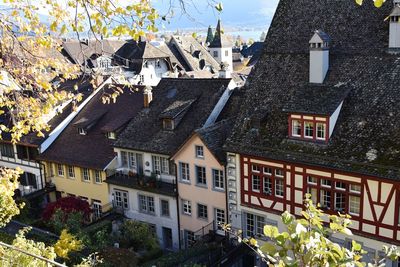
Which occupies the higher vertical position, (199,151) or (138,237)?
(199,151)

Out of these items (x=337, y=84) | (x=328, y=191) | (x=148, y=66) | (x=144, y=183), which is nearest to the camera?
(x=328, y=191)

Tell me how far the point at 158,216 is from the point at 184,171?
3.69 meters

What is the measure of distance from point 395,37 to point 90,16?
17.2 metres

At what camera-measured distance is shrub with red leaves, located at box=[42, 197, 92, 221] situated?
30.3 metres

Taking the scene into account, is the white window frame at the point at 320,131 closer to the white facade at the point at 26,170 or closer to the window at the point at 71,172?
the window at the point at 71,172

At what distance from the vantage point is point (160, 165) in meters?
29.4

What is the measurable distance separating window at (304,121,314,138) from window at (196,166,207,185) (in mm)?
6705

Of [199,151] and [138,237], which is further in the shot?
[138,237]

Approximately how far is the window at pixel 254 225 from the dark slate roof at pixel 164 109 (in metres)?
6.00

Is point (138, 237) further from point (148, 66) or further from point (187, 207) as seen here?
point (148, 66)

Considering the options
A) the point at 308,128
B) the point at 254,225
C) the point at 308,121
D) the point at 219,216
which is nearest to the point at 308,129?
the point at 308,128

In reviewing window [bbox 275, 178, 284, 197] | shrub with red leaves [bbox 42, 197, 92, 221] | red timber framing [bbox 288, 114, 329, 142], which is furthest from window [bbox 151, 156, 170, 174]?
red timber framing [bbox 288, 114, 329, 142]

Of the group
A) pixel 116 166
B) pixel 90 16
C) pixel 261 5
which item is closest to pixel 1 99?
pixel 90 16

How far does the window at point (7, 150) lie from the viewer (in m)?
37.6
